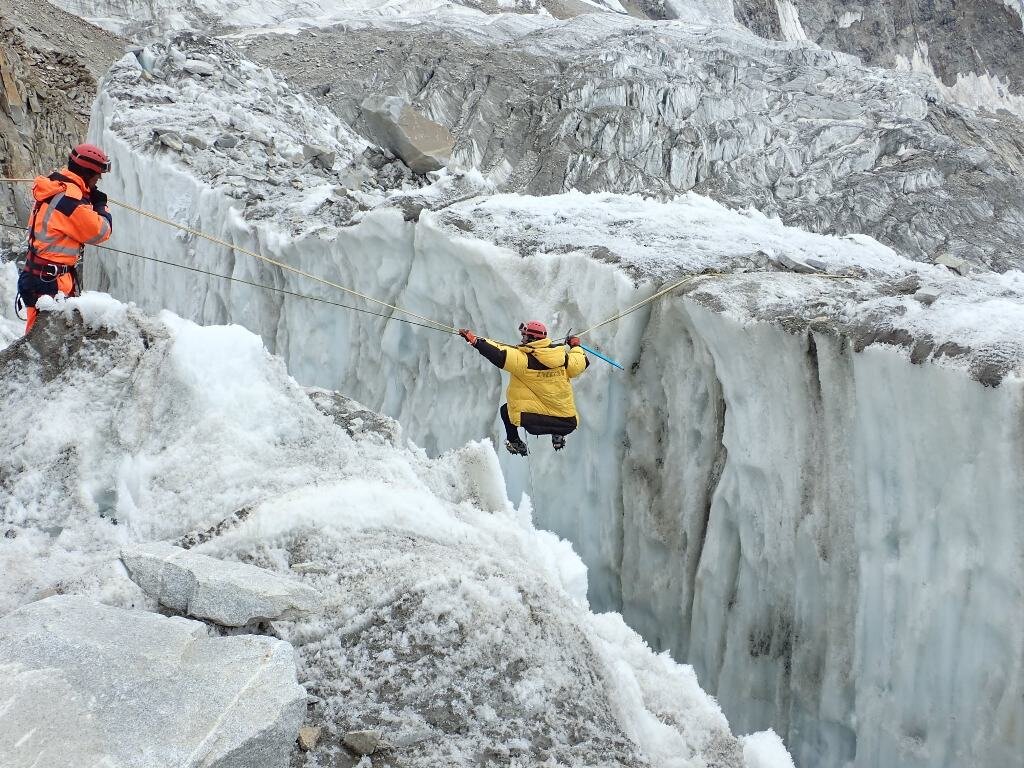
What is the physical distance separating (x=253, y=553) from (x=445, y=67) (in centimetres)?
2853

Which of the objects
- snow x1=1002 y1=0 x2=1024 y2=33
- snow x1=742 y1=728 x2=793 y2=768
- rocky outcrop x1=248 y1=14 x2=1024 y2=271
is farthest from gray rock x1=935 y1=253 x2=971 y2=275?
snow x1=1002 y1=0 x2=1024 y2=33

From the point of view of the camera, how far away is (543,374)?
5371 mm

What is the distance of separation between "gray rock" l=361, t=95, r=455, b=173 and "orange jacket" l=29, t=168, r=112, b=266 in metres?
7.72

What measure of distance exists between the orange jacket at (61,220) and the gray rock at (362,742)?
4500 mm

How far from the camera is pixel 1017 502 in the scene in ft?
11.5

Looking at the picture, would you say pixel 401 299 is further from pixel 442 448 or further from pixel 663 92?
pixel 663 92

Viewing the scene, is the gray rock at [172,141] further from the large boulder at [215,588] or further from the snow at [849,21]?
the snow at [849,21]

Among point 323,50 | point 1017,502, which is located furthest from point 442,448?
point 323,50

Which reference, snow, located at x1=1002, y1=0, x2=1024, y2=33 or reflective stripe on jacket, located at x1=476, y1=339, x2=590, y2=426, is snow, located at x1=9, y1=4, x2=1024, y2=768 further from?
snow, located at x1=1002, y1=0, x2=1024, y2=33

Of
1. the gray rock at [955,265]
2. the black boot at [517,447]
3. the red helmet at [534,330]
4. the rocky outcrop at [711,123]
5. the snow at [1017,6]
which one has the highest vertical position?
the snow at [1017,6]

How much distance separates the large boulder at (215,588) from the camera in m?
2.65

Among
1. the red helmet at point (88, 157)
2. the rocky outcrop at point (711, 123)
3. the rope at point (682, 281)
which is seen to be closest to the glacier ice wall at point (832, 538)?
the rope at point (682, 281)

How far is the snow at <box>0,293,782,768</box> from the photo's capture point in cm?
267

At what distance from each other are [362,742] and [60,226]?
4.63 metres
